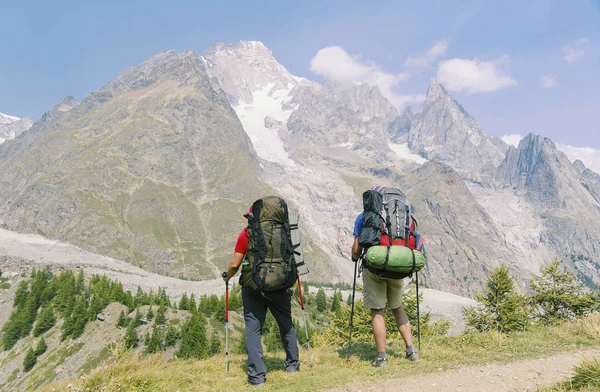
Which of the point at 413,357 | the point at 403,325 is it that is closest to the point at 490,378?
the point at 413,357

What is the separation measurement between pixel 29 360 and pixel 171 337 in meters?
38.7

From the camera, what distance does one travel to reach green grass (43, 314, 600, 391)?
7.09 m

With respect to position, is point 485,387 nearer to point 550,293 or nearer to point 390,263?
point 390,263

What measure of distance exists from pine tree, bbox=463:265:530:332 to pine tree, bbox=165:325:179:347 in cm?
6411

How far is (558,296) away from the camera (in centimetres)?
2020

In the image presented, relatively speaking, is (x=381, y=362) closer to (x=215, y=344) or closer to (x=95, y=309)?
(x=215, y=344)

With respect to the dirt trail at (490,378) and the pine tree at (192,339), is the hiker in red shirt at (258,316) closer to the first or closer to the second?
the dirt trail at (490,378)

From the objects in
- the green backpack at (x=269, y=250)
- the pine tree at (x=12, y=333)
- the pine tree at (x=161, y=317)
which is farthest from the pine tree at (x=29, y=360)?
the green backpack at (x=269, y=250)

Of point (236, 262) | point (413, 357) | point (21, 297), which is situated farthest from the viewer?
point (21, 297)

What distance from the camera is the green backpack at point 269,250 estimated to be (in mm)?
7887

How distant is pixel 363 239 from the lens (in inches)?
321

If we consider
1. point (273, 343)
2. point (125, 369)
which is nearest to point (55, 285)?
point (273, 343)

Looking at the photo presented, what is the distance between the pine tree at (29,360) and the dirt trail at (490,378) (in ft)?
345

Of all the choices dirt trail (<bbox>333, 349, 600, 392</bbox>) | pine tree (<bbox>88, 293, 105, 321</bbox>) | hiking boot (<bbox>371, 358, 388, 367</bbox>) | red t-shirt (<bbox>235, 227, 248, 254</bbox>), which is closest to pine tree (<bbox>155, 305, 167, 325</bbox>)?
pine tree (<bbox>88, 293, 105, 321</bbox>)
